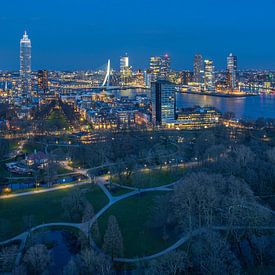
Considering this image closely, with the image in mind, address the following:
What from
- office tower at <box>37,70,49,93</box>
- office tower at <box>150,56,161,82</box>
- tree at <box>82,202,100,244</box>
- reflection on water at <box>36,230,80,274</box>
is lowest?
reflection on water at <box>36,230,80,274</box>

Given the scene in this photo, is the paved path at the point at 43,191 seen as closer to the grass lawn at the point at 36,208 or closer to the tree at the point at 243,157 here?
the grass lawn at the point at 36,208

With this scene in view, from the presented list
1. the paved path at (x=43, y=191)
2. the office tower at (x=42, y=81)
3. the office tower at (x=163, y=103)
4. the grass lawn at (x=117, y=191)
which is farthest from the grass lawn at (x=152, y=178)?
the office tower at (x=42, y=81)

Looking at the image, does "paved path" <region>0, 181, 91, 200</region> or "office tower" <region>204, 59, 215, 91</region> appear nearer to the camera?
"paved path" <region>0, 181, 91, 200</region>

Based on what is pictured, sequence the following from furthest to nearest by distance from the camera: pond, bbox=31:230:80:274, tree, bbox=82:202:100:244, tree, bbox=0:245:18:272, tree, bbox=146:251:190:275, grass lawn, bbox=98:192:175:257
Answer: tree, bbox=82:202:100:244
grass lawn, bbox=98:192:175:257
pond, bbox=31:230:80:274
tree, bbox=0:245:18:272
tree, bbox=146:251:190:275

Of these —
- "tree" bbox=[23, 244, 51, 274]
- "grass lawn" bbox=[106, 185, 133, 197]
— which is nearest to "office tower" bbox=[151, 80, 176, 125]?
"grass lawn" bbox=[106, 185, 133, 197]

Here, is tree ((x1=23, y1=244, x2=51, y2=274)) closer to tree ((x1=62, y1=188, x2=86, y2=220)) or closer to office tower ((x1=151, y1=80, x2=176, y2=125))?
tree ((x1=62, y1=188, x2=86, y2=220))

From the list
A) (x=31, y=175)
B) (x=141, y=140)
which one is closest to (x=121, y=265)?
(x=31, y=175)
